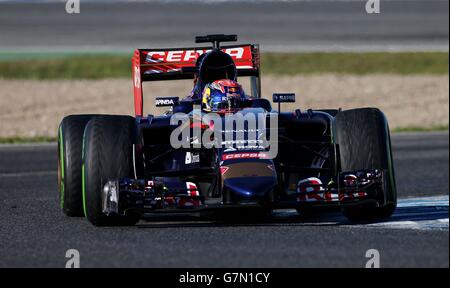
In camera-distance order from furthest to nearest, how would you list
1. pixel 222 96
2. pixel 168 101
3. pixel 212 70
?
pixel 212 70 < pixel 168 101 < pixel 222 96

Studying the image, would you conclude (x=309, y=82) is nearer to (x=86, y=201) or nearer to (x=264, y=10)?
(x=264, y=10)

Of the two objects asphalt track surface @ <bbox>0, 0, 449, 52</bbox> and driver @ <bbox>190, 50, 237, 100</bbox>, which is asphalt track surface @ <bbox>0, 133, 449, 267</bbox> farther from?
asphalt track surface @ <bbox>0, 0, 449, 52</bbox>

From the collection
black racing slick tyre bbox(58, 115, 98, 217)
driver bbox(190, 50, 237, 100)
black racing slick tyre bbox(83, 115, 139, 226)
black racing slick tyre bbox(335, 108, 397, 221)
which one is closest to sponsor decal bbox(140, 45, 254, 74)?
driver bbox(190, 50, 237, 100)

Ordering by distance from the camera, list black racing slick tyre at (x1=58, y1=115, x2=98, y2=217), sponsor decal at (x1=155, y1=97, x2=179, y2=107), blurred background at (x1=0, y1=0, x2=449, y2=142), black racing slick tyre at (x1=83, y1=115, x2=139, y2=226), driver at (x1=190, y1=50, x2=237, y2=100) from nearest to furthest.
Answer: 1. black racing slick tyre at (x1=83, y1=115, x2=139, y2=226)
2. black racing slick tyre at (x1=58, y1=115, x2=98, y2=217)
3. sponsor decal at (x1=155, y1=97, x2=179, y2=107)
4. driver at (x1=190, y1=50, x2=237, y2=100)
5. blurred background at (x1=0, y1=0, x2=449, y2=142)

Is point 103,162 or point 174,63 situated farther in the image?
point 174,63

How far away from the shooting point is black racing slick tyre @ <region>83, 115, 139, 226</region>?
10430 millimetres

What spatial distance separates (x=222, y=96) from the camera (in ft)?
39.8

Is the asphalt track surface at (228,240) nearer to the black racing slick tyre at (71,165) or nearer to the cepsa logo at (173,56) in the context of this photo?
the black racing slick tyre at (71,165)

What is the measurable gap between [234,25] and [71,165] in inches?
736

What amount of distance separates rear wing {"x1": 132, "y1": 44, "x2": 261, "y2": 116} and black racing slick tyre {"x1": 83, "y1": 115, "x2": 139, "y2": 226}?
3.08 m

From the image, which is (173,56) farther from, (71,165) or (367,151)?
(367,151)

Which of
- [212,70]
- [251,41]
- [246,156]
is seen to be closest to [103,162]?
[246,156]

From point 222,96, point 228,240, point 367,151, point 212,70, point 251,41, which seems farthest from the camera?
point 251,41

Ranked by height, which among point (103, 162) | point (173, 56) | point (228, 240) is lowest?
point (228, 240)
